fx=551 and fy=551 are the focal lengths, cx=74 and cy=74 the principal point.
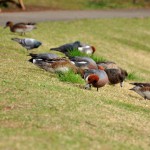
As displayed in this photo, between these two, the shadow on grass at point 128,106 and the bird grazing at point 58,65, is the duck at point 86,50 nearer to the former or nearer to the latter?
the bird grazing at point 58,65

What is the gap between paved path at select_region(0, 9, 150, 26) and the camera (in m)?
28.4

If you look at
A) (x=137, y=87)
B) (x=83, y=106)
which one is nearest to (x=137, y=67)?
(x=137, y=87)

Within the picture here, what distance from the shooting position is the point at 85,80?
39.9 feet

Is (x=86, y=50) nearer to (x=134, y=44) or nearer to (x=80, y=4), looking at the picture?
(x=134, y=44)

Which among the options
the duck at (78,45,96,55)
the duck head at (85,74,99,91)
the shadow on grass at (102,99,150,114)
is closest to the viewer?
the shadow on grass at (102,99,150,114)

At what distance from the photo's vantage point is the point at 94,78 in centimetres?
1178

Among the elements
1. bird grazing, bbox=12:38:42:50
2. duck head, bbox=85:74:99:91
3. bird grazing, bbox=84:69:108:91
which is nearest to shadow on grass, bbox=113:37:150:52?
bird grazing, bbox=12:38:42:50

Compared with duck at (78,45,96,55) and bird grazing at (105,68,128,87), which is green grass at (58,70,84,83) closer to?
bird grazing at (105,68,128,87)

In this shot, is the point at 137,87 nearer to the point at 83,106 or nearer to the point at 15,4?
the point at 83,106

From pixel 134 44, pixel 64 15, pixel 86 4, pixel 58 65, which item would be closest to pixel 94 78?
pixel 58 65

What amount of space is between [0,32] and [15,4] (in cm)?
1271

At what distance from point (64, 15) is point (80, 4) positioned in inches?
257

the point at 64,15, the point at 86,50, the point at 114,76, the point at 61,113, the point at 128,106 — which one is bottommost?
the point at 64,15

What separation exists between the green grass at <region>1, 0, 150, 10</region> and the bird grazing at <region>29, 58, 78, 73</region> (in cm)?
2020
